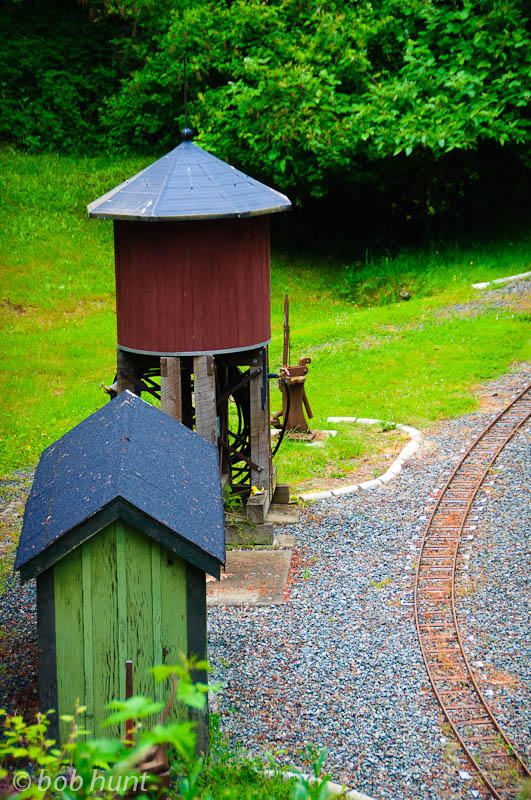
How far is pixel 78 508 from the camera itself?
5781 mm

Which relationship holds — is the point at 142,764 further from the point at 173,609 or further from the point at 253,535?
the point at 253,535

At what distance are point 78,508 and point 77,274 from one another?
18641 millimetres

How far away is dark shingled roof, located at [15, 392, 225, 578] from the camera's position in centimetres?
572

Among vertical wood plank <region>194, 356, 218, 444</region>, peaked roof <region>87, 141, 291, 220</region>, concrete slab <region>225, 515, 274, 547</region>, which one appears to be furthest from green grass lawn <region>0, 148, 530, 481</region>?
peaked roof <region>87, 141, 291, 220</region>

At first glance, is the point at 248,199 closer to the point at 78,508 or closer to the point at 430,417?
the point at 78,508

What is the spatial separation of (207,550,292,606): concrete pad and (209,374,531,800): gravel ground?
0.16 m

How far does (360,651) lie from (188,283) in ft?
14.1

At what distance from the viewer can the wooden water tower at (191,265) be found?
9.40m

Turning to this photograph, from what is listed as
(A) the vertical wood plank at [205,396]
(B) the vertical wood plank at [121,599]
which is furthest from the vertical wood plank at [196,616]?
(A) the vertical wood plank at [205,396]

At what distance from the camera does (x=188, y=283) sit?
31.4 ft

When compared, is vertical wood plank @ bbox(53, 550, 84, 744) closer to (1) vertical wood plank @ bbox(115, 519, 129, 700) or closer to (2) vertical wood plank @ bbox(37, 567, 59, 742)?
(2) vertical wood plank @ bbox(37, 567, 59, 742)

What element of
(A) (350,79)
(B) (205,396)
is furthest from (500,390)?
(A) (350,79)

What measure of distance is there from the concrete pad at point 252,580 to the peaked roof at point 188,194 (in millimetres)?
3886

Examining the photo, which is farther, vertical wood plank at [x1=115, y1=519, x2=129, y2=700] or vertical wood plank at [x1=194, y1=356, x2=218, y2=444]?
vertical wood plank at [x1=194, y1=356, x2=218, y2=444]
